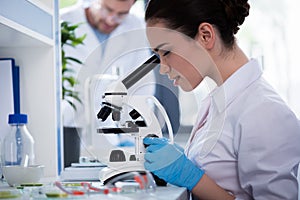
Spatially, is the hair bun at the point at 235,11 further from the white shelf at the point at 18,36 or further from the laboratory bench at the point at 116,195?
the white shelf at the point at 18,36

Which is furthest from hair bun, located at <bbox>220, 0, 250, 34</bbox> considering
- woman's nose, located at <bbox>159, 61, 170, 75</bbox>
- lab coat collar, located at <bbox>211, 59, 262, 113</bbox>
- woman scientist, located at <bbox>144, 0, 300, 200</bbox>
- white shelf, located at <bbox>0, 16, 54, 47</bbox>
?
white shelf, located at <bbox>0, 16, 54, 47</bbox>

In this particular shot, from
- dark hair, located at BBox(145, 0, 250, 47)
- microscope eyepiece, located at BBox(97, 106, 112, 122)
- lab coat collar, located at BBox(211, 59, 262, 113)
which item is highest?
dark hair, located at BBox(145, 0, 250, 47)

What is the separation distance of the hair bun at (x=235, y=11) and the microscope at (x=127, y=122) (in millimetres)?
357

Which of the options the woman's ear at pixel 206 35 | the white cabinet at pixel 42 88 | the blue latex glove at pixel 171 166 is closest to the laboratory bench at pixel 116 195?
the blue latex glove at pixel 171 166

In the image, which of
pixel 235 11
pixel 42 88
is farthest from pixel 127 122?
pixel 42 88

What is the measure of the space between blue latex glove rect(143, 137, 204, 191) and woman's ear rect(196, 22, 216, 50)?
35cm

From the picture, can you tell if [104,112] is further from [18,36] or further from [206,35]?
[18,36]

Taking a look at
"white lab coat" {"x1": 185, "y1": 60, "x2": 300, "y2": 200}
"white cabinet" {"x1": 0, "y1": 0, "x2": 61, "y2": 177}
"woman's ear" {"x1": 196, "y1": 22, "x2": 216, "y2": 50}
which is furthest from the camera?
"white cabinet" {"x1": 0, "y1": 0, "x2": 61, "y2": 177}

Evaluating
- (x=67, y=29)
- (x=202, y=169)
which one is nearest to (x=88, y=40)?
(x=67, y=29)

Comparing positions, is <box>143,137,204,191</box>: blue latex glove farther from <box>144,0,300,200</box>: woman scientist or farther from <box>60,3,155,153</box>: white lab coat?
<box>60,3,155,153</box>: white lab coat

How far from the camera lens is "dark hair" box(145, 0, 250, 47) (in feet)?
5.15

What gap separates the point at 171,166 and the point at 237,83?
0.34 m

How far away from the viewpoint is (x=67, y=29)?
283 centimetres

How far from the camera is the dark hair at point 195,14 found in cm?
157
